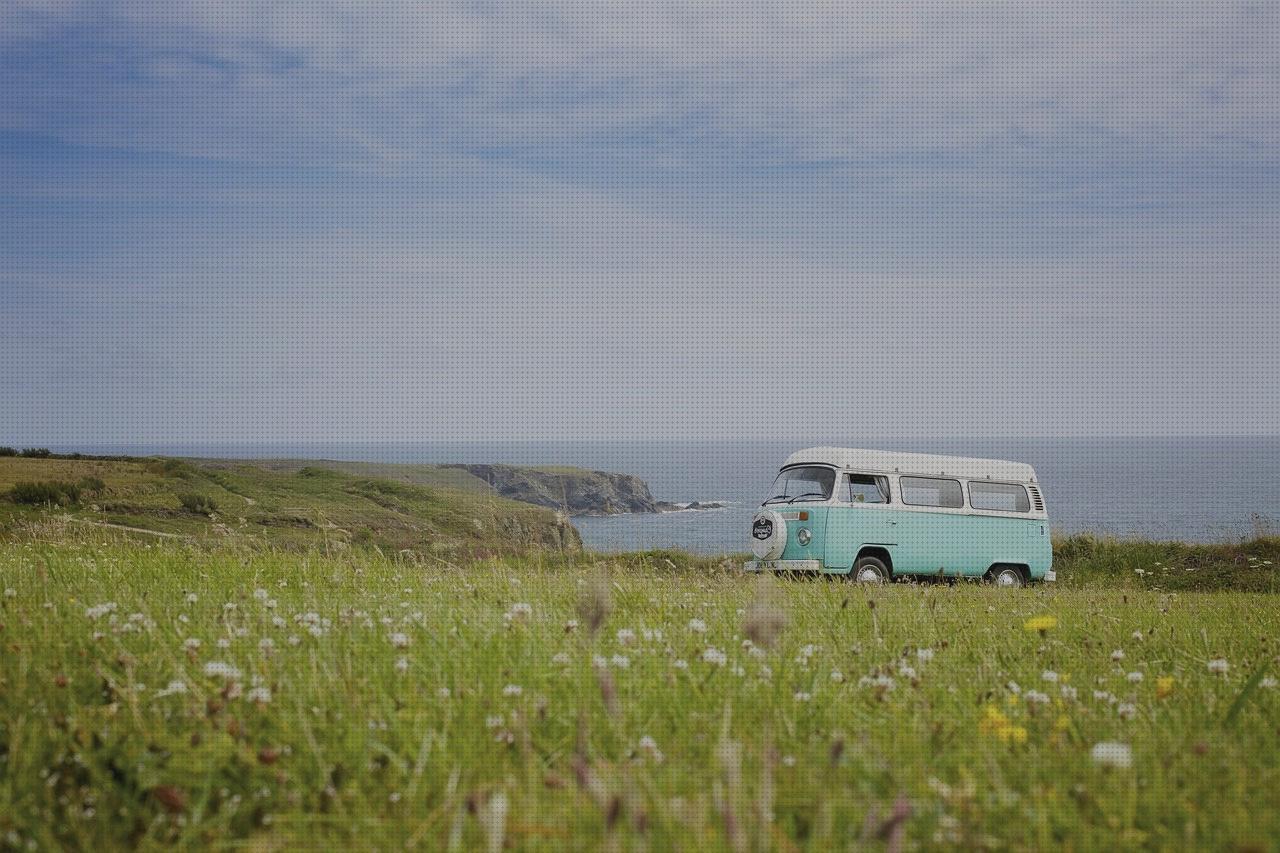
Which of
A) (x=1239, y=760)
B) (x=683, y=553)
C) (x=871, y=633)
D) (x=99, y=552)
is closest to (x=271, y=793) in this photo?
(x=1239, y=760)

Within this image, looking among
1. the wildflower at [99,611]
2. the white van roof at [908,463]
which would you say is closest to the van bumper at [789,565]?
the white van roof at [908,463]

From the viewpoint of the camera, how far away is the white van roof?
1975cm

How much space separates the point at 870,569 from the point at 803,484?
231cm

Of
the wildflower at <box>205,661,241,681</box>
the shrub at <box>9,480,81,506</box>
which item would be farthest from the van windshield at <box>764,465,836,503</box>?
the shrub at <box>9,480,81,506</box>

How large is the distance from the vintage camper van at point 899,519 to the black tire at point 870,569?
25 mm

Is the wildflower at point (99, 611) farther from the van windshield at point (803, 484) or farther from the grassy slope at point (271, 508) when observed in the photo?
the van windshield at point (803, 484)

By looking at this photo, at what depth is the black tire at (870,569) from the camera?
1950cm

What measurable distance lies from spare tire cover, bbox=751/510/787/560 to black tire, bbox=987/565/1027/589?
565 centimetres

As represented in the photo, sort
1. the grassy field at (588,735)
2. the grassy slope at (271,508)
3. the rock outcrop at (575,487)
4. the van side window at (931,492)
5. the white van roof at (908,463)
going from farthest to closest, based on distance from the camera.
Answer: the rock outcrop at (575,487) → the grassy slope at (271,508) → the van side window at (931,492) → the white van roof at (908,463) → the grassy field at (588,735)

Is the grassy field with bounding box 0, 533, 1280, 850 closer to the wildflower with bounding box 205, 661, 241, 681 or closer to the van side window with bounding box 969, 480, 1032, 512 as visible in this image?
the wildflower with bounding box 205, 661, 241, 681

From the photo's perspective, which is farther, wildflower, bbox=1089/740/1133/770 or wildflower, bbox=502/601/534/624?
wildflower, bbox=502/601/534/624

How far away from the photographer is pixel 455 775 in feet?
9.75

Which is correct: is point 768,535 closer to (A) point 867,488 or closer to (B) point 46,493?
(A) point 867,488

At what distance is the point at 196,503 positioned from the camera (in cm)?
2953
